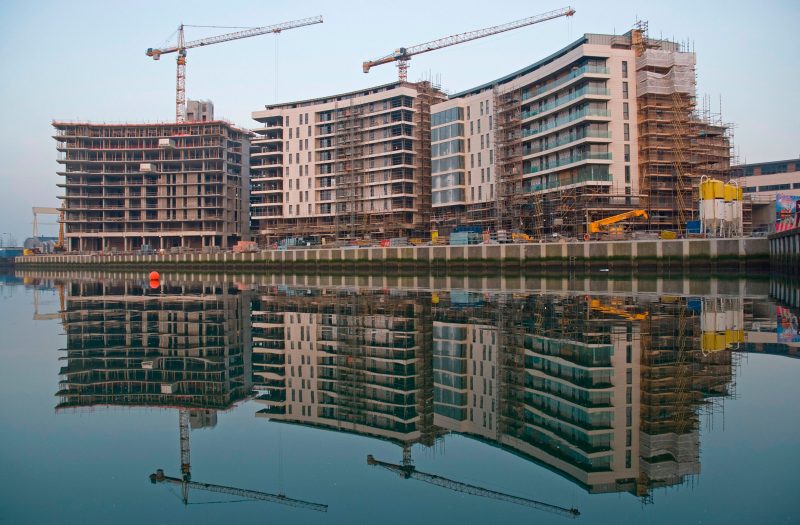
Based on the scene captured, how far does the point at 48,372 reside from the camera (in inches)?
585

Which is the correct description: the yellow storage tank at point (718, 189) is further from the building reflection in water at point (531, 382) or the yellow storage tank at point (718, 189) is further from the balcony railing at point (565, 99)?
the building reflection in water at point (531, 382)

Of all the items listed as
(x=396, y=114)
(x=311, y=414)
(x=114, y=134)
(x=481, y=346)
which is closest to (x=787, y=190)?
(x=396, y=114)

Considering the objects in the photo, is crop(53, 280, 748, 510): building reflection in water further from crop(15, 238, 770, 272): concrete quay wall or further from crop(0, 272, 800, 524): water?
crop(15, 238, 770, 272): concrete quay wall

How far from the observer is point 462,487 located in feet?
24.4

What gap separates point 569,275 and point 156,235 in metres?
96.7

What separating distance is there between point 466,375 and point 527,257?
47.5 m

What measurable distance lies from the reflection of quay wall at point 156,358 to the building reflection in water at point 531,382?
80 cm

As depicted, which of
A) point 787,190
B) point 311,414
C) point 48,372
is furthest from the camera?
point 787,190

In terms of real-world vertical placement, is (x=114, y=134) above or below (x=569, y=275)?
above

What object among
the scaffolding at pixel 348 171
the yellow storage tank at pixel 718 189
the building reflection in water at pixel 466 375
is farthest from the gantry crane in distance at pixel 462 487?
the scaffolding at pixel 348 171

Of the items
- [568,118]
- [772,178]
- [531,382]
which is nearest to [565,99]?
[568,118]

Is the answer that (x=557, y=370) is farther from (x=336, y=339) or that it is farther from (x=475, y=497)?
(x=336, y=339)

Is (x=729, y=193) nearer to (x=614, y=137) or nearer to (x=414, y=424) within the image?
(x=614, y=137)

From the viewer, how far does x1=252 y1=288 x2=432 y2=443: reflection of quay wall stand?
1056 centimetres
